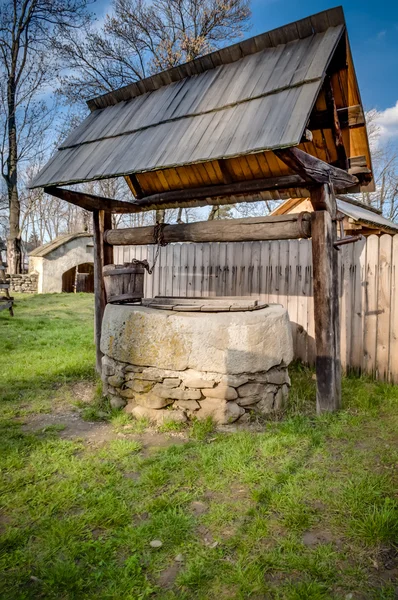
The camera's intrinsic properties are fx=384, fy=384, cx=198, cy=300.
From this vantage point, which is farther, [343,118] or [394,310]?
[394,310]

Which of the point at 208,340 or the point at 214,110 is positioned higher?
the point at 214,110

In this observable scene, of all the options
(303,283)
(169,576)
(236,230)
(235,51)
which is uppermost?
(235,51)

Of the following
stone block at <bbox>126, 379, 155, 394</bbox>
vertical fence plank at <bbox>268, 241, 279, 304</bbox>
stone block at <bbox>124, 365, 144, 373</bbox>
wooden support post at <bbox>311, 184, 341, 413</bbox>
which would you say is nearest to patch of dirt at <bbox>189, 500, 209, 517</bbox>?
stone block at <bbox>126, 379, 155, 394</bbox>

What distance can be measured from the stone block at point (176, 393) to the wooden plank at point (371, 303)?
2.73 metres

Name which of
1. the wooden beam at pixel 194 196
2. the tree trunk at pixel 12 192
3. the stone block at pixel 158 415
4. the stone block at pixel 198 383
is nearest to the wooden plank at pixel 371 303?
the wooden beam at pixel 194 196

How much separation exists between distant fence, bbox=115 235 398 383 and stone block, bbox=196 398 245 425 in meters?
2.34

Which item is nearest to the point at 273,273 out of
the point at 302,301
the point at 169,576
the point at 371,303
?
the point at 302,301

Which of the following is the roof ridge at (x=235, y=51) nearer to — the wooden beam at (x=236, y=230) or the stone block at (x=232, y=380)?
the wooden beam at (x=236, y=230)

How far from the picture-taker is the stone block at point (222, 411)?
4047mm

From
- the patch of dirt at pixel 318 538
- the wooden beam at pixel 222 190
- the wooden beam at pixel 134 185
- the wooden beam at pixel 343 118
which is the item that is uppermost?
the wooden beam at pixel 343 118

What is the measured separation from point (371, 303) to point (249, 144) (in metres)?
3.06

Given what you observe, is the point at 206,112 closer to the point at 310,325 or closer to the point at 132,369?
the point at 132,369

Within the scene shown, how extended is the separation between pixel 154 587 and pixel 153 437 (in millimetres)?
1902

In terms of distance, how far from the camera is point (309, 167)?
3789 millimetres
